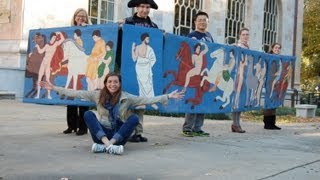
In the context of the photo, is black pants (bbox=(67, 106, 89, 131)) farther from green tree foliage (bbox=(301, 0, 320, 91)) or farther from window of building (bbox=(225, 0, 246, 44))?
green tree foliage (bbox=(301, 0, 320, 91))

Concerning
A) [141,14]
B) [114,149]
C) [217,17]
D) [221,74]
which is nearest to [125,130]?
[114,149]

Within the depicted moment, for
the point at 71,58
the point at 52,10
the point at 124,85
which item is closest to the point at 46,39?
the point at 71,58

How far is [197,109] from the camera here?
9.09 metres

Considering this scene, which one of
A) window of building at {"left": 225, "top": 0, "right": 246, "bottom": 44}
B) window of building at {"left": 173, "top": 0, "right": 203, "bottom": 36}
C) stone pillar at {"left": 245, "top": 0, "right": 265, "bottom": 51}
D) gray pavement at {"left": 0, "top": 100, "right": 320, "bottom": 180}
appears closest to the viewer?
gray pavement at {"left": 0, "top": 100, "right": 320, "bottom": 180}

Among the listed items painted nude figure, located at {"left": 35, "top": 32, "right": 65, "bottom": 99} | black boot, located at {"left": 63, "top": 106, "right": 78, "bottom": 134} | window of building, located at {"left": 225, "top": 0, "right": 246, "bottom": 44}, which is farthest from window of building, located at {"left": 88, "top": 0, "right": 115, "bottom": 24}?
black boot, located at {"left": 63, "top": 106, "right": 78, "bottom": 134}

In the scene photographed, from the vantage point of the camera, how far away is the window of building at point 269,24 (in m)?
30.3

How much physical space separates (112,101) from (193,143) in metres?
1.78

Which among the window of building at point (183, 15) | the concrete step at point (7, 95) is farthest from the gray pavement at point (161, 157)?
the window of building at point (183, 15)

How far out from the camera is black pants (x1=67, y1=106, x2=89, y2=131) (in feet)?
28.3

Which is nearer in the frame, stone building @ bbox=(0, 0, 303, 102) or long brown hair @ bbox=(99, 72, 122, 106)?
long brown hair @ bbox=(99, 72, 122, 106)

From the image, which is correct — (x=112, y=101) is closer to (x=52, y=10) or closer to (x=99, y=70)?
(x=99, y=70)

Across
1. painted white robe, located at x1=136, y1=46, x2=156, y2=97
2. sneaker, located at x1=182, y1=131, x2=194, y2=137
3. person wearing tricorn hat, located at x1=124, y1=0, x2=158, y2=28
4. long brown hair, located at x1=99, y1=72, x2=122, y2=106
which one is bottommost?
sneaker, located at x1=182, y1=131, x2=194, y2=137

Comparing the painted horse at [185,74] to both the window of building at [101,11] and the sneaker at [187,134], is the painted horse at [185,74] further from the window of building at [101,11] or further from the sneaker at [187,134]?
the window of building at [101,11]

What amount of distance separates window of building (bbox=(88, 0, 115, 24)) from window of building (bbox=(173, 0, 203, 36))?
3.51m
